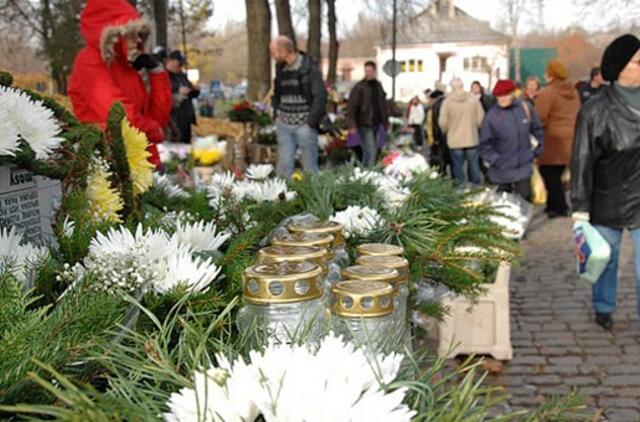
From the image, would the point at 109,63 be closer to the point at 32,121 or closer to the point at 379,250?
the point at 32,121

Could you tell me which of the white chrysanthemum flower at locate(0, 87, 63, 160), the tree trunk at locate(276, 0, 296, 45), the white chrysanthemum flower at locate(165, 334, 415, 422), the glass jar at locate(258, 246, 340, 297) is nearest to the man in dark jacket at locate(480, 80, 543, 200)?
the white chrysanthemum flower at locate(0, 87, 63, 160)

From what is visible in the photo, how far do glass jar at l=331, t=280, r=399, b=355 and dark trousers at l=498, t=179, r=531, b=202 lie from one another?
758 centimetres

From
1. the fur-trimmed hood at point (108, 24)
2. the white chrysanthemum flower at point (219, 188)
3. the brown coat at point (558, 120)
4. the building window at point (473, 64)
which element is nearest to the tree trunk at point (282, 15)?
the brown coat at point (558, 120)

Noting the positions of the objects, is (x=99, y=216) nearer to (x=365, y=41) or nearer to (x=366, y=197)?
(x=366, y=197)

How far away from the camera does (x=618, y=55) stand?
4816mm

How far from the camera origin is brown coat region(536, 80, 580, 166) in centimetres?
946

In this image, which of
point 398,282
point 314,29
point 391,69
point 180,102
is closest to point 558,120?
point 180,102

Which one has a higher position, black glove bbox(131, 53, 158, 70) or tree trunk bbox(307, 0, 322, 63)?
tree trunk bbox(307, 0, 322, 63)

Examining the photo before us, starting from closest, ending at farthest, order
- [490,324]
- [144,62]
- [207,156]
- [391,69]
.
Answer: [144,62], [490,324], [207,156], [391,69]

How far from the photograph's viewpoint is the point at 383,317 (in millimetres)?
1196

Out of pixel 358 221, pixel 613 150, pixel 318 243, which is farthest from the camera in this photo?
pixel 613 150

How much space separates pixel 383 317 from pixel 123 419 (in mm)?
448

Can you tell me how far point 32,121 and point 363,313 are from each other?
0.97 meters

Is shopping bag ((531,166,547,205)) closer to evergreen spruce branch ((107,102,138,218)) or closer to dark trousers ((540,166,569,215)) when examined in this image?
dark trousers ((540,166,569,215))
